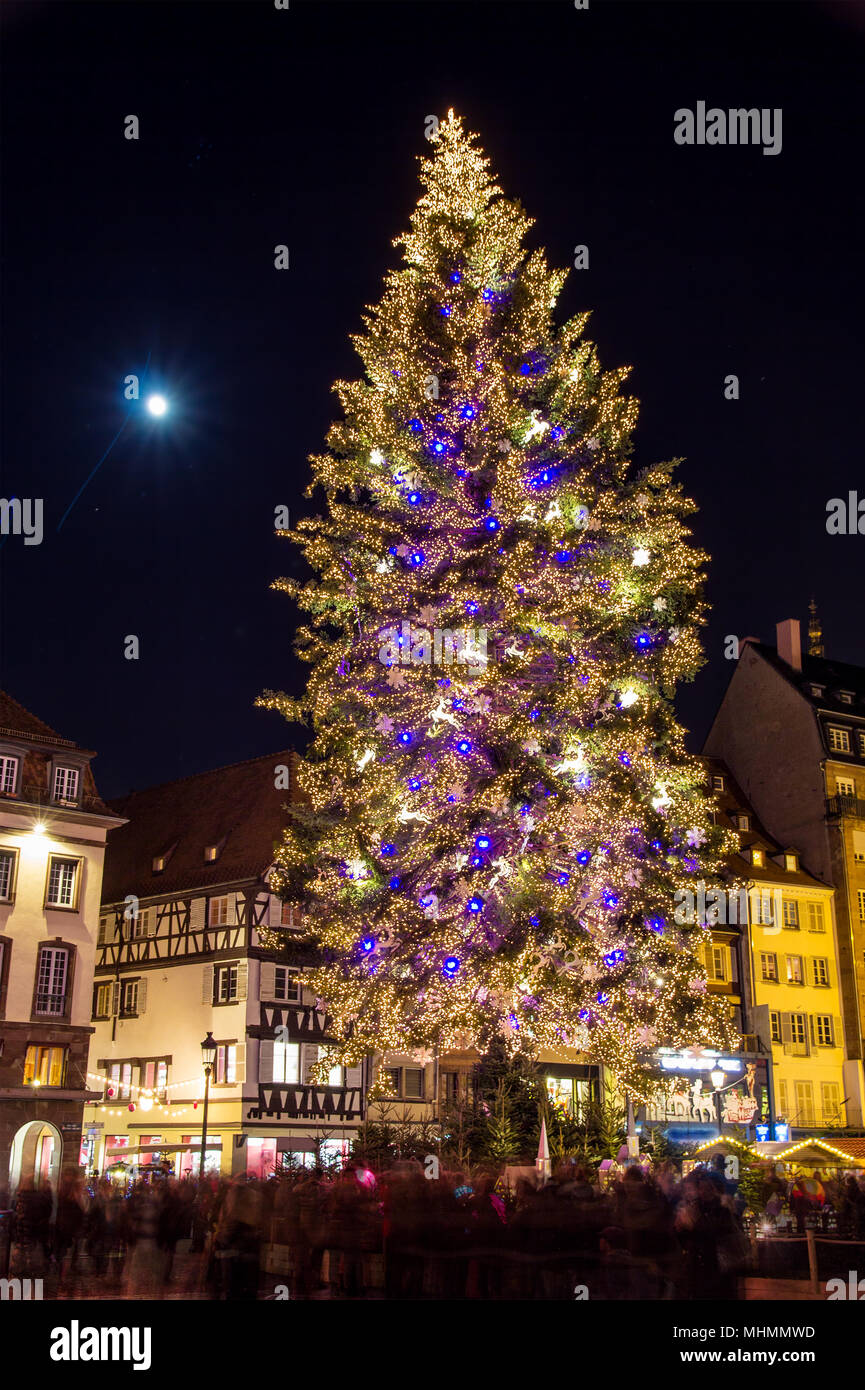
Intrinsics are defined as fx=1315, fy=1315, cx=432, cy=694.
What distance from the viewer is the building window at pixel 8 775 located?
3434 cm

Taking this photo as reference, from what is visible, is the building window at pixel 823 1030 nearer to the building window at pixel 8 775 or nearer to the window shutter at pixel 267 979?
the window shutter at pixel 267 979

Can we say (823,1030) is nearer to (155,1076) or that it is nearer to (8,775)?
(155,1076)

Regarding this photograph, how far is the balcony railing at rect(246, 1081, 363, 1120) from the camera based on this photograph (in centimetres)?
3669

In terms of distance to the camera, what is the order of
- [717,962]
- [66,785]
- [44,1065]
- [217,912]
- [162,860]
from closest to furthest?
[44,1065], [66,785], [217,912], [162,860], [717,962]

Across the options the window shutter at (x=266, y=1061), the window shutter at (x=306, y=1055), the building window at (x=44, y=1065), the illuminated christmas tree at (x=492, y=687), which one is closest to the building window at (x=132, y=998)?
the window shutter at (x=266, y=1061)

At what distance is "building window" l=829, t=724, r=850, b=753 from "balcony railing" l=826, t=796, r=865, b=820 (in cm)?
197

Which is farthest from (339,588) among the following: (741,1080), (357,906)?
(741,1080)

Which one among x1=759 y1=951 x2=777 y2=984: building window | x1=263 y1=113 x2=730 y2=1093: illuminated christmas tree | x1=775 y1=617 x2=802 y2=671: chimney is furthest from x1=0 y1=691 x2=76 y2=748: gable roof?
x1=775 y1=617 x2=802 y2=671: chimney

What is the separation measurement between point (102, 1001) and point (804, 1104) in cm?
2396

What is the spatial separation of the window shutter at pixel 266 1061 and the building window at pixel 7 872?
328 inches

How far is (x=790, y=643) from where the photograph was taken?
53000 mm

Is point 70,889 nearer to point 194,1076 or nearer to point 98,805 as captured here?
point 98,805

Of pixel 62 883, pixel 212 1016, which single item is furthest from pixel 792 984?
pixel 62 883

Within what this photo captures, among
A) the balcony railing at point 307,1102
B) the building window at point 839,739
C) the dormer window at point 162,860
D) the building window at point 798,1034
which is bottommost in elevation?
the balcony railing at point 307,1102
